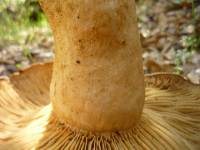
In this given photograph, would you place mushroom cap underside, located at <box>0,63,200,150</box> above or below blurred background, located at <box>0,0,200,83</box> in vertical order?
below

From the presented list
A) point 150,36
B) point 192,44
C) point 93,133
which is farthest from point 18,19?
point 93,133

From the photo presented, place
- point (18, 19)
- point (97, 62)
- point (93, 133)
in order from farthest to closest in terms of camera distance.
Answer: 1. point (18, 19)
2. point (93, 133)
3. point (97, 62)

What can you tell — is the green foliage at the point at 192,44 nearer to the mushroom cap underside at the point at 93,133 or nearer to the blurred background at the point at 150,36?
the blurred background at the point at 150,36

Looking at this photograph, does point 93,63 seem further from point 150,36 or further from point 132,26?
point 150,36

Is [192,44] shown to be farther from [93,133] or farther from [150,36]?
[93,133]

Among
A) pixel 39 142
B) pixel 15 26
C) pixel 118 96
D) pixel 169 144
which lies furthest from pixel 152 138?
pixel 15 26

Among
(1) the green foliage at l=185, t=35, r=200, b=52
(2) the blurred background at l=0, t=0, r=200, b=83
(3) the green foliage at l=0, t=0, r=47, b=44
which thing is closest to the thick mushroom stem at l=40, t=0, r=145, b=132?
(2) the blurred background at l=0, t=0, r=200, b=83

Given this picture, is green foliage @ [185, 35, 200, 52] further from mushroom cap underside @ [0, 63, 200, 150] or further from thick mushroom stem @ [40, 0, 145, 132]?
thick mushroom stem @ [40, 0, 145, 132]
